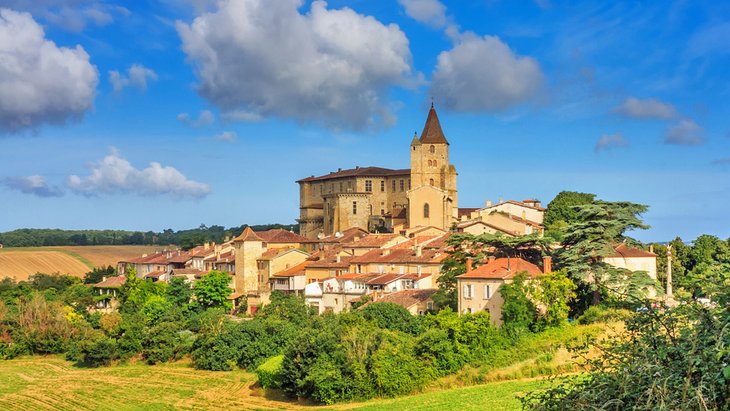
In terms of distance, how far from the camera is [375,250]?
66250 mm

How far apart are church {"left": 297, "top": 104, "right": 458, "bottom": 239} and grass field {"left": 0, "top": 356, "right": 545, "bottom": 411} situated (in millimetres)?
36908

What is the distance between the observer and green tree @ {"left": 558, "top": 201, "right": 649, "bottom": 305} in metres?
40.8

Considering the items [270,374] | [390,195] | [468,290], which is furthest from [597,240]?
[390,195]

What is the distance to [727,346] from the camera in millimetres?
8914

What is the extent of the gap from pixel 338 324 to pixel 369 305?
4099 millimetres

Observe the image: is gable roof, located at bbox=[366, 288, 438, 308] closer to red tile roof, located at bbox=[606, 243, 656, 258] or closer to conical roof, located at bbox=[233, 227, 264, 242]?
red tile roof, located at bbox=[606, 243, 656, 258]

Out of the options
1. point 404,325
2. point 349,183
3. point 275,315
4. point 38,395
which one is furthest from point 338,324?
point 349,183

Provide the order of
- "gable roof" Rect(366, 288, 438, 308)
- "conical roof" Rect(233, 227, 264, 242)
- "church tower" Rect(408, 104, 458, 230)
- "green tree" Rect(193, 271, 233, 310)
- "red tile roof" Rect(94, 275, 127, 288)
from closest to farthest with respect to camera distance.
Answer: "gable roof" Rect(366, 288, 438, 308), "green tree" Rect(193, 271, 233, 310), "conical roof" Rect(233, 227, 264, 242), "red tile roof" Rect(94, 275, 127, 288), "church tower" Rect(408, 104, 458, 230)

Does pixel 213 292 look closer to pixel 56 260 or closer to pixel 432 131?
pixel 432 131

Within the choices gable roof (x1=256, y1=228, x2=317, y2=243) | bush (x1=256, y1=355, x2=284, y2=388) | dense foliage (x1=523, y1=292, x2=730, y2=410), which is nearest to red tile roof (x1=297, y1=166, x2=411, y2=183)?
gable roof (x1=256, y1=228, x2=317, y2=243)

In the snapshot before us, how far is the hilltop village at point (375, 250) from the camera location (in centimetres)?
4706

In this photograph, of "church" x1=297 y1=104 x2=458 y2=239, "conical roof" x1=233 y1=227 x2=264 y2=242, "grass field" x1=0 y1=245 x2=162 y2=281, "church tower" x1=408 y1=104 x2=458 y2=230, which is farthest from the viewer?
"grass field" x1=0 y1=245 x2=162 y2=281

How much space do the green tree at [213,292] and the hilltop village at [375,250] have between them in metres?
1.16

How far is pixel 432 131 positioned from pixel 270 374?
55496mm
